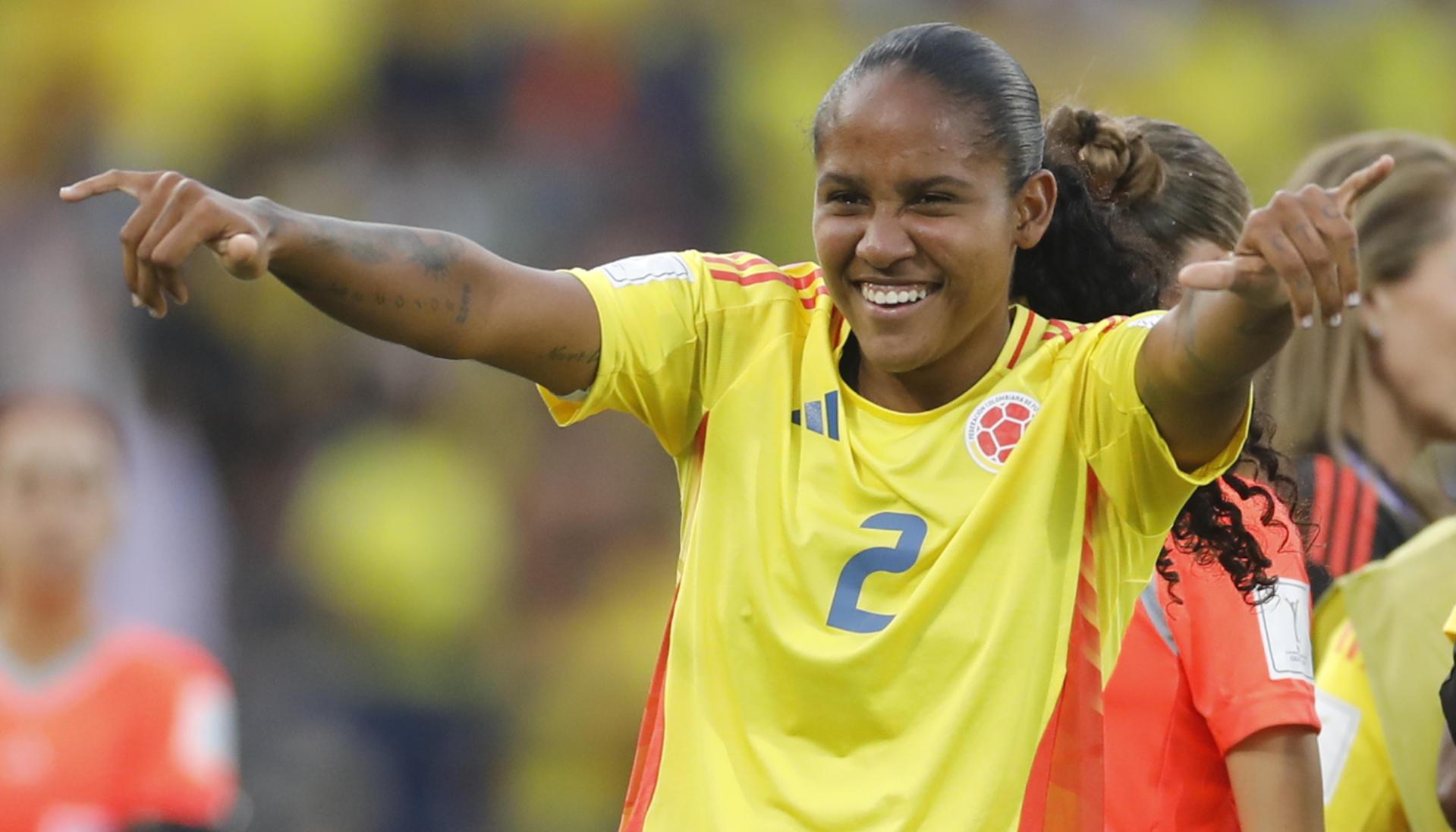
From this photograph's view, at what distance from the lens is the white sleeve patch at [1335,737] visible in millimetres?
3479

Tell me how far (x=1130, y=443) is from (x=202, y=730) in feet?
12.5

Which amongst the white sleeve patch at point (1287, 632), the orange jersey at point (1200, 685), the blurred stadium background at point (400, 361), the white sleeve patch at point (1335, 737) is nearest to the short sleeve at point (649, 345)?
the orange jersey at point (1200, 685)

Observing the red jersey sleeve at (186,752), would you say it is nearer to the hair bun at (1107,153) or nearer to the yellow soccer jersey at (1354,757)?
the yellow soccer jersey at (1354,757)

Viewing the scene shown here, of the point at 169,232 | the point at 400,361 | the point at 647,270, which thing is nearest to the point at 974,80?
the point at 647,270

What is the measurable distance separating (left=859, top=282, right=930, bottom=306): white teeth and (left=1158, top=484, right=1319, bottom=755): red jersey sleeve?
2.13 feet

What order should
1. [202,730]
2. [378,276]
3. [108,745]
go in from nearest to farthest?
1. [378,276]
2. [108,745]
3. [202,730]

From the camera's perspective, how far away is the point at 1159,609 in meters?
3.00

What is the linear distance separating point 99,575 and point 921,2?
12.4ft

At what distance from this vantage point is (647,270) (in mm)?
2660

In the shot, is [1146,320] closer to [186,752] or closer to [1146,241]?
[1146,241]

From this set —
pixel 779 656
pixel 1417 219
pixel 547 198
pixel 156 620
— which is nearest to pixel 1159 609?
pixel 779 656

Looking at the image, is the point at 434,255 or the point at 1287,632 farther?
the point at 1287,632

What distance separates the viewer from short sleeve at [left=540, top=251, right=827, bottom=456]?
8.48 feet

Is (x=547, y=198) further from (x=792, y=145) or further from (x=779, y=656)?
(x=779, y=656)
